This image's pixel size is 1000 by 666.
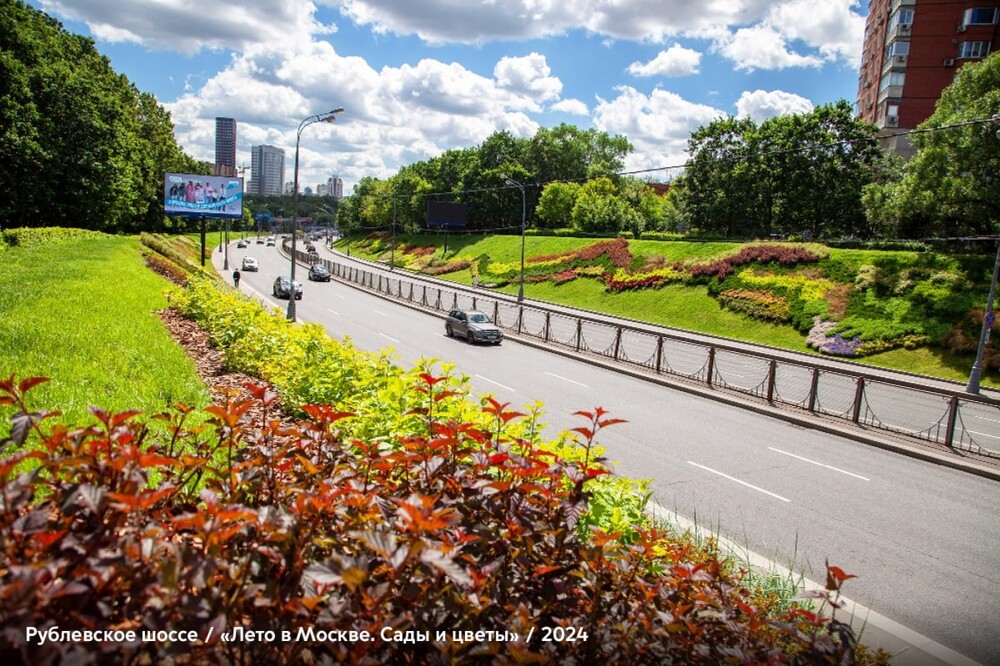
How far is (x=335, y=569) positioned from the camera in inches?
88.0

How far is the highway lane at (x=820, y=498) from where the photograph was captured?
738cm

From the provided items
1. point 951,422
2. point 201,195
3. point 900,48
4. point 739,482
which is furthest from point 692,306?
point 900,48

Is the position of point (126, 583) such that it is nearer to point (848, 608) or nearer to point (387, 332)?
point (848, 608)

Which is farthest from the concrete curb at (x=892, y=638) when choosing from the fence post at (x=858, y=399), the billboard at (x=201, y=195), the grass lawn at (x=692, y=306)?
the billboard at (x=201, y=195)

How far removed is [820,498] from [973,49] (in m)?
66.3

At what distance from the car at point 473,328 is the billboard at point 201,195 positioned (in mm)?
28465

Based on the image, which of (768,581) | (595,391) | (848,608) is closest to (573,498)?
(768,581)

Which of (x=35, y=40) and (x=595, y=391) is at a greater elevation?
(x=35, y=40)

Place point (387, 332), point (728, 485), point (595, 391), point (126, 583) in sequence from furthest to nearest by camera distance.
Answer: point (387, 332) → point (595, 391) → point (728, 485) → point (126, 583)

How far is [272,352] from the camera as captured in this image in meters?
9.61

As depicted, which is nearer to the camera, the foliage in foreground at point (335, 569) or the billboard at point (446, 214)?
the foliage in foreground at point (335, 569)

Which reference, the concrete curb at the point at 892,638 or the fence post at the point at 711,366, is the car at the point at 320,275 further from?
the concrete curb at the point at 892,638

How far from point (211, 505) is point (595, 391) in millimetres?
16658

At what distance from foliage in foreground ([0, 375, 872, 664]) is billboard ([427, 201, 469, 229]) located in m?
74.8
